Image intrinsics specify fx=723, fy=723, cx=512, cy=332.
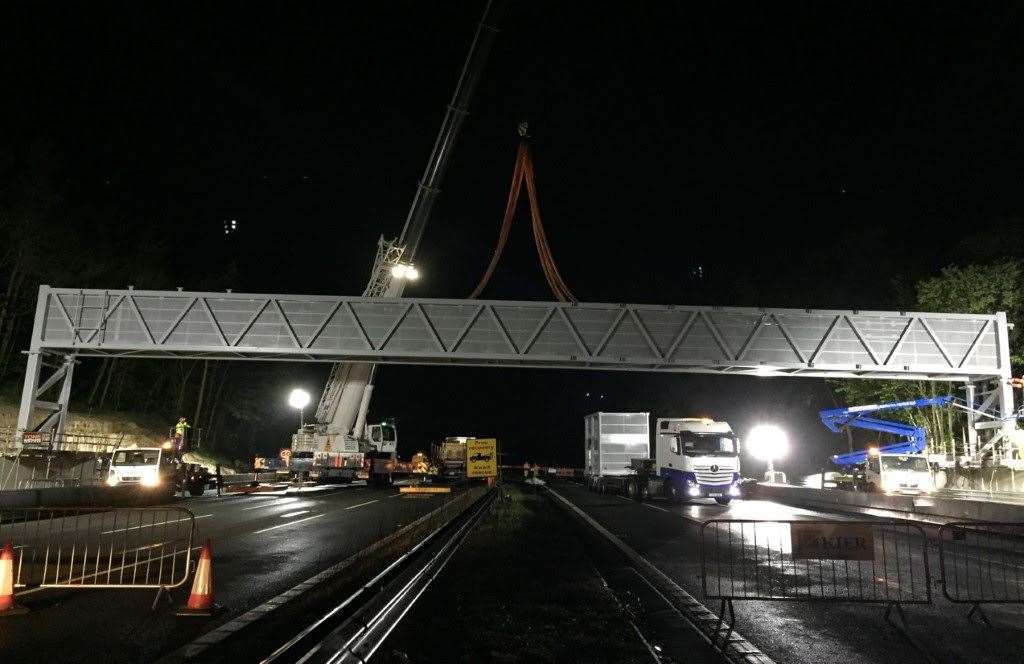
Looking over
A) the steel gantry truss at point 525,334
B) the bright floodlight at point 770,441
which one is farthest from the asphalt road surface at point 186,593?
the bright floodlight at point 770,441

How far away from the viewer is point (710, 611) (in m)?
8.15

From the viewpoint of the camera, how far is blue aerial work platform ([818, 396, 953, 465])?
3450 cm

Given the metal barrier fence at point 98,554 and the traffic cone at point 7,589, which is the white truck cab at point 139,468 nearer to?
the metal barrier fence at point 98,554

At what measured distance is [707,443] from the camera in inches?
1086

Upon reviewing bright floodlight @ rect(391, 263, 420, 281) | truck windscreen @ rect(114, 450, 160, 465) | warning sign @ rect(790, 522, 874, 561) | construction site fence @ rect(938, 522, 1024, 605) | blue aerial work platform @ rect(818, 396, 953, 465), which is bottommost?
construction site fence @ rect(938, 522, 1024, 605)

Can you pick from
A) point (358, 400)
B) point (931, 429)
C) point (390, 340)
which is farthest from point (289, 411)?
point (931, 429)

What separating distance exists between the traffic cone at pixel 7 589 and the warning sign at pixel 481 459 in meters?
37.0

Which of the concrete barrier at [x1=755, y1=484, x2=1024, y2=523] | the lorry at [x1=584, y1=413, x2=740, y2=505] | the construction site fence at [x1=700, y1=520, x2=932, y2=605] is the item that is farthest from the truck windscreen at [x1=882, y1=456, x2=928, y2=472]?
the construction site fence at [x1=700, y1=520, x2=932, y2=605]

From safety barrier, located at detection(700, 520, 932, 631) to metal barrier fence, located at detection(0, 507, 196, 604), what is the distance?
271 inches

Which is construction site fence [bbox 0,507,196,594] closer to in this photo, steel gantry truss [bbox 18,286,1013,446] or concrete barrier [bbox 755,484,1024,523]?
steel gantry truss [bbox 18,286,1013,446]

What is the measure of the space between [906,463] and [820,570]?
2309cm

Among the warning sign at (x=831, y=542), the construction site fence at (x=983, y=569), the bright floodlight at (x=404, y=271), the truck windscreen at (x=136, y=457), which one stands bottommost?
the construction site fence at (x=983, y=569)

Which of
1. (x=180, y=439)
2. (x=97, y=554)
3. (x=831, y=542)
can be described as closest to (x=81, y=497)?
(x=180, y=439)

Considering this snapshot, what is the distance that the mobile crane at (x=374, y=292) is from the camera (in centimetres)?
3494
